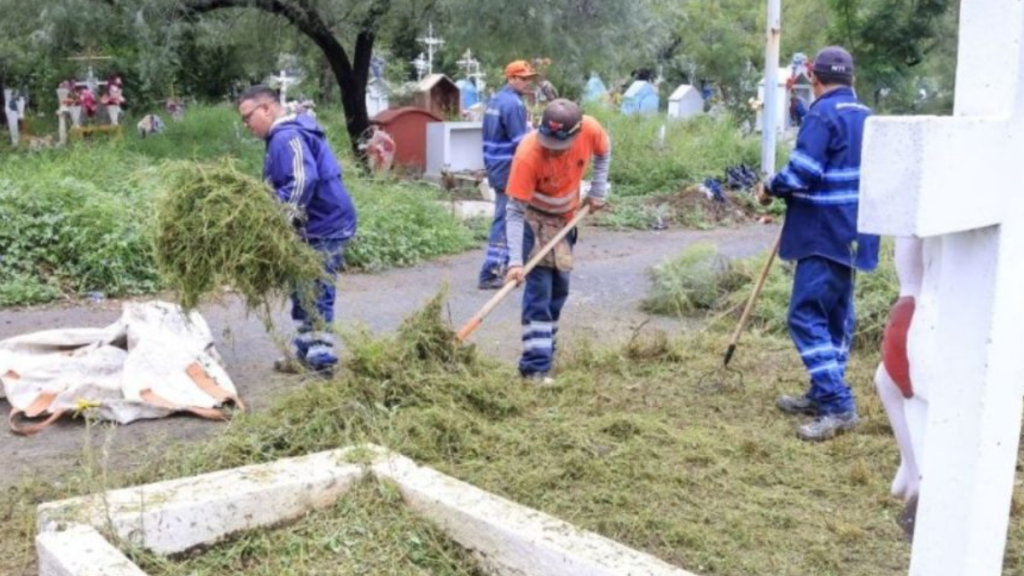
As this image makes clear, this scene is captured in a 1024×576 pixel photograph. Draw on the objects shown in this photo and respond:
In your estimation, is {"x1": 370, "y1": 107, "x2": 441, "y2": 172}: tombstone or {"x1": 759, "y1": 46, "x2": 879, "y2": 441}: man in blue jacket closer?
{"x1": 759, "y1": 46, "x2": 879, "y2": 441}: man in blue jacket

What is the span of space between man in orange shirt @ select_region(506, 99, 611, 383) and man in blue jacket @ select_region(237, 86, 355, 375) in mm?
980

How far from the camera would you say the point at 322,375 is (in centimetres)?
623

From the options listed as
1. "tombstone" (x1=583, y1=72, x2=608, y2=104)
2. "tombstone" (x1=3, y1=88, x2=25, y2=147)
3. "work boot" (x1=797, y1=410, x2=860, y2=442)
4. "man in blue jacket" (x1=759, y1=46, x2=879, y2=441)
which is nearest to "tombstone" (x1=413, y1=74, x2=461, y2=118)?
"tombstone" (x1=3, y1=88, x2=25, y2=147)

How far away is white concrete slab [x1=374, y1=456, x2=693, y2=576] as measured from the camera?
3.34 metres

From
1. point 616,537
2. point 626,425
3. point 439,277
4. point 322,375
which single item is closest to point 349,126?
point 439,277

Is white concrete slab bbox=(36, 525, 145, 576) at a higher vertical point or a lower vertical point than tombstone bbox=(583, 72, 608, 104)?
lower

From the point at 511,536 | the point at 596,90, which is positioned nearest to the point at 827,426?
the point at 511,536

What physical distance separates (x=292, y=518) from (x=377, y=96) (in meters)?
19.7

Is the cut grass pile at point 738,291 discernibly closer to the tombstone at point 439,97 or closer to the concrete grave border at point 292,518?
the concrete grave border at point 292,518

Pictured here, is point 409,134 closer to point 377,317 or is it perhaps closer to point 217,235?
point 377,317

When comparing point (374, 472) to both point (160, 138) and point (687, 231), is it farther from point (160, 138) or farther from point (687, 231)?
point (160, 138)

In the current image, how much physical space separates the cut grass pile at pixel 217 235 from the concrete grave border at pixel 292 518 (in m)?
1.57

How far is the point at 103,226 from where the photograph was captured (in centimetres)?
920

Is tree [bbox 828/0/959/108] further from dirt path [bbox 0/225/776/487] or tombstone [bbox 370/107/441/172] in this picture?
dirt path [bbox 0/225/776/487]
